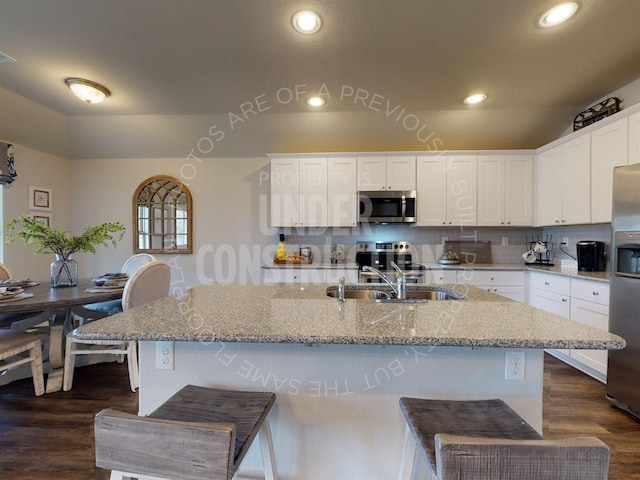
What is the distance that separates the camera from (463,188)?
3.67 metres

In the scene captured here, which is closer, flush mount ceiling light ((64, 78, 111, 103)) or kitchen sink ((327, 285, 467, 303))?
kitchen sink ((327, 285, 467, 303))

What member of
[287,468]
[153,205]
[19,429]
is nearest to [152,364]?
[287,468]

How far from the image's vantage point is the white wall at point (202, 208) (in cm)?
421

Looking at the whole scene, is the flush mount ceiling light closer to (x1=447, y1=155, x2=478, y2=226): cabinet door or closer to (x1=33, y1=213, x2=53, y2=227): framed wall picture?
(x1=33, y1=213, x2=53, y2=227): framed wall picture

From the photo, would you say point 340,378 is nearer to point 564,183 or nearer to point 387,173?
point 387,173

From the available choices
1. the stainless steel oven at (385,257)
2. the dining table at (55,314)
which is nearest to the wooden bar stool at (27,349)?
the dining table at (55,314)

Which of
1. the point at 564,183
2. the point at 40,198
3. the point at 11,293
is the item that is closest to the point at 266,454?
the point at 11,293

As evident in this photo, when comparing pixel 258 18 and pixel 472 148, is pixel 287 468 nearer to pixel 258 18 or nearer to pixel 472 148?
pixel 258 18

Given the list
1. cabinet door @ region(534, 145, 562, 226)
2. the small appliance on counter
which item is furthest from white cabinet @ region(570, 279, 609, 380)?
cabinet door @ region(534, 145, 562, 226)

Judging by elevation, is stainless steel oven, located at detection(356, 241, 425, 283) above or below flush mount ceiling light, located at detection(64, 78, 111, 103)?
below

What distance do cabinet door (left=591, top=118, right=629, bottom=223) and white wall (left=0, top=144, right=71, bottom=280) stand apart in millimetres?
6160

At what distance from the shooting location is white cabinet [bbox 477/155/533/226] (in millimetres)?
3627

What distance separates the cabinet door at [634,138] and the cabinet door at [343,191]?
2.45m

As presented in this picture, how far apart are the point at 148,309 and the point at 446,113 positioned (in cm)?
354
